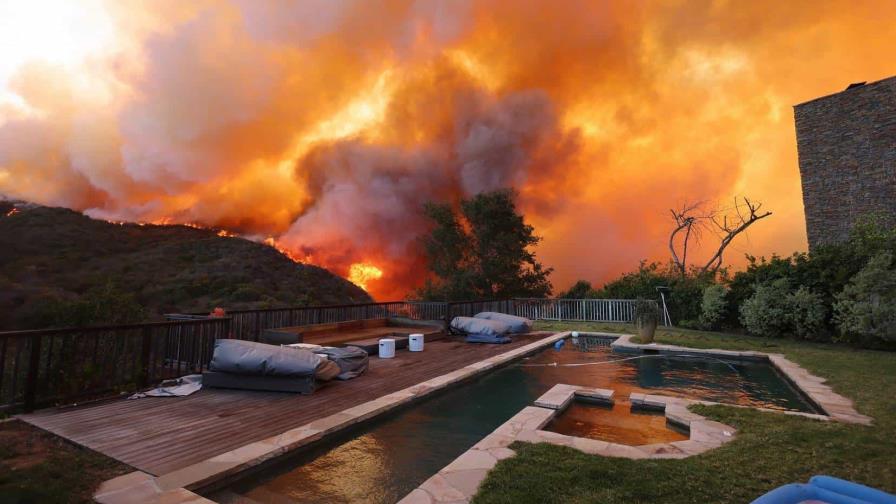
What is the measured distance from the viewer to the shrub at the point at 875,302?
27.1ft

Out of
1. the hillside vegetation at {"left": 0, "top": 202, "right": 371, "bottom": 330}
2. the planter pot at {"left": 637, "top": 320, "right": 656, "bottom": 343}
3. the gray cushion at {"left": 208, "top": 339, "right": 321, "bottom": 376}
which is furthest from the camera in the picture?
the hillside vegetation at {"left": 0, "top": 202, "right": 371, "bottom": 330}

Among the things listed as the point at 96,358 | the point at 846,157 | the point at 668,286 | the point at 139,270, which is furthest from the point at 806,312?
the point at 139,270

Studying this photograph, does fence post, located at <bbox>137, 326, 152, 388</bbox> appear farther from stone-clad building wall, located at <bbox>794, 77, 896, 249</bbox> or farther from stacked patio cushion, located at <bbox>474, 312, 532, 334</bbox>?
stone-clad building wall, located at <bbox>794, 77, 896, 249</bbox>

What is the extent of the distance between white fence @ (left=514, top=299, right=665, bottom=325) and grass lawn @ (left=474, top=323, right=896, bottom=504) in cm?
1348

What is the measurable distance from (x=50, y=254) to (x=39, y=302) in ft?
25.4

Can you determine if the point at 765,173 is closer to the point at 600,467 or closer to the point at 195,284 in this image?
the point at 600,467

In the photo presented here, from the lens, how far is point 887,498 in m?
1.63

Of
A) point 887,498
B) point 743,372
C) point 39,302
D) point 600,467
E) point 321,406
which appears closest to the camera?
point 887,498

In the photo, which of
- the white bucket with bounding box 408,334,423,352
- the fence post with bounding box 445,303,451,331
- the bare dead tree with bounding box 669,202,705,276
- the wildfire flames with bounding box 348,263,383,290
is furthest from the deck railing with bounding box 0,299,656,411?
the bare dead tree with bounding box 669,202,705,276

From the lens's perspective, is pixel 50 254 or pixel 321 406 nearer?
pixel 321 406

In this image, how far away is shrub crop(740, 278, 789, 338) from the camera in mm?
11641

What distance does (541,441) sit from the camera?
3518mm

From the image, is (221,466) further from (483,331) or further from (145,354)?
(483,331)

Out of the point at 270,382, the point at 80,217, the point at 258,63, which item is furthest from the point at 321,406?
the point at 80,217
